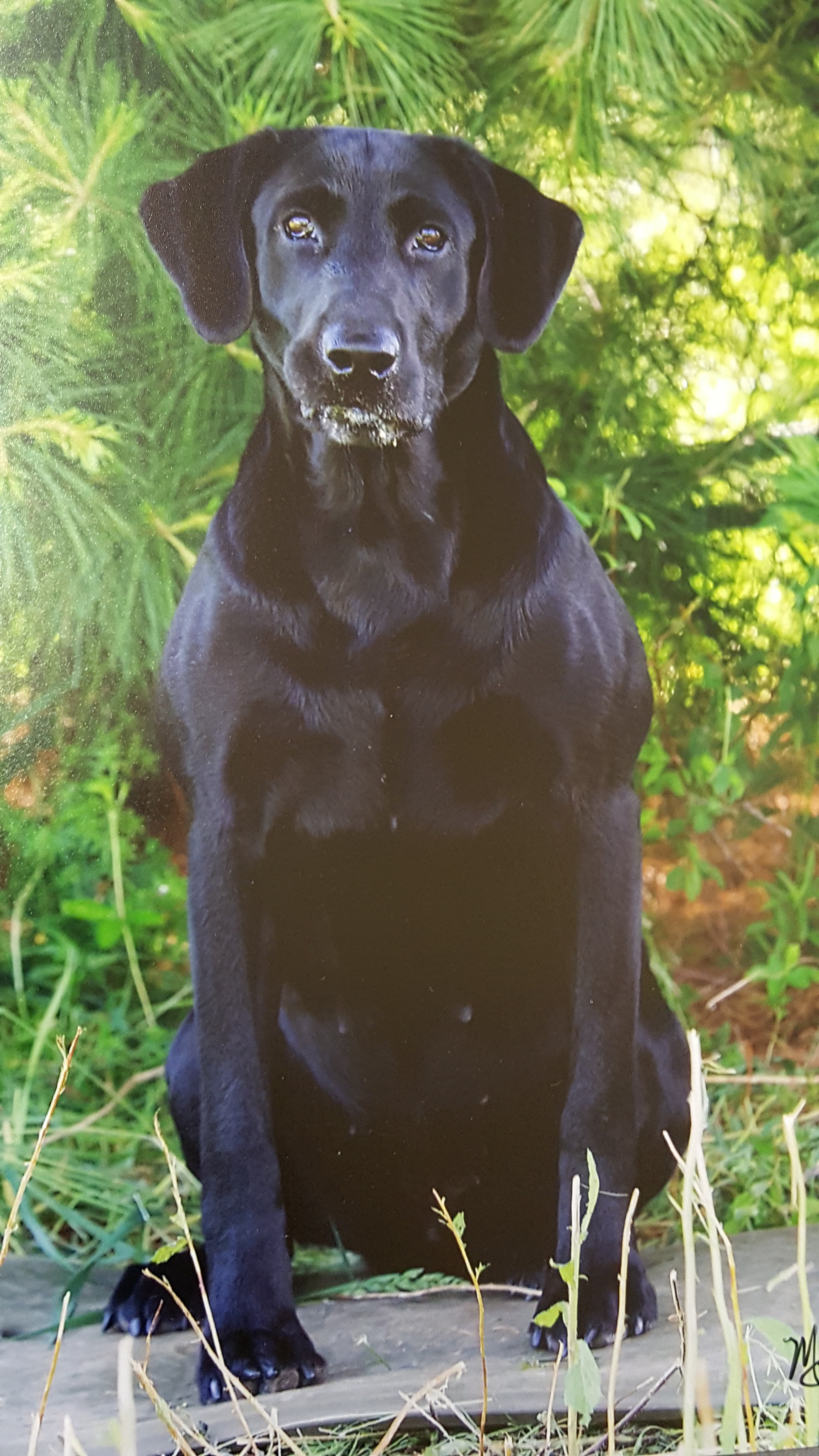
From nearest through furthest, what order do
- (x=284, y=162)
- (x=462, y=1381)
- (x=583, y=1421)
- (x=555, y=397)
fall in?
(x=583, y=1421), (x=462, y=1381), (x=284, y=162), (x=555, y=397)

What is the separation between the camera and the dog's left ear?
135cm

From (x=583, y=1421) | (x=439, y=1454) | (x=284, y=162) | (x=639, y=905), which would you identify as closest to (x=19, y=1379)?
(x=439, y=1454)

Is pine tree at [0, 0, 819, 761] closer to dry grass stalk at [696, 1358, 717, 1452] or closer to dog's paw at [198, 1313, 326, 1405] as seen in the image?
dog's paw at [198, 1313, 326, 1405]

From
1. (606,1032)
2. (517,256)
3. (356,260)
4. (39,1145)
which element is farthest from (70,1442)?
(517,256)

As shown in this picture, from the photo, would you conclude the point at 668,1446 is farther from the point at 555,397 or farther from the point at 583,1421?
the point at 555,397

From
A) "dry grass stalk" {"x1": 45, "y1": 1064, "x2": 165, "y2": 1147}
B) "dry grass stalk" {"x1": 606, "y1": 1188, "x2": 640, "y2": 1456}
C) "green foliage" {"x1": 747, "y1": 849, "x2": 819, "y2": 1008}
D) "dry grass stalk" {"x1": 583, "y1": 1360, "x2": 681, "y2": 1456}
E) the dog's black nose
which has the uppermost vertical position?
the dog's black nose

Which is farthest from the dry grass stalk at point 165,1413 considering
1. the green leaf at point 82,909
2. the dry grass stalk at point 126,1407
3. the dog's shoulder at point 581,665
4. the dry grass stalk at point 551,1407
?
the dog's shoulder at point 581,665

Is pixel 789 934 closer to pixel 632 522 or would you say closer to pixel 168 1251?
pixel 632 522

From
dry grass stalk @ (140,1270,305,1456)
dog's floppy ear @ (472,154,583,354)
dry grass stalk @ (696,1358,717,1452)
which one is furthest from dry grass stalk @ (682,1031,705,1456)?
dog's floppy ear @ (472,154,583,354)

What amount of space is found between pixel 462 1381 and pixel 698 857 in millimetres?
535

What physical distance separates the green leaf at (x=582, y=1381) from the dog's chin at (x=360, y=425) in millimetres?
742

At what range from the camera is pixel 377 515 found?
1.37m

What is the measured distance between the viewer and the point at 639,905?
142 cm

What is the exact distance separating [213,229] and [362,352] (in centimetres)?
22
